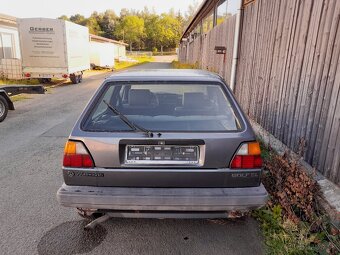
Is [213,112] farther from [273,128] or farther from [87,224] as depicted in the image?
[273,128]

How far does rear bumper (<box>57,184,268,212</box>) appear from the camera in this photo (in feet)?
8.08

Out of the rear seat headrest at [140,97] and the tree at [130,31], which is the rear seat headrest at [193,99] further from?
the tree at [130,31]

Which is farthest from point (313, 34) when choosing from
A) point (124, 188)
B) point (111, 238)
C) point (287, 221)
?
point (111, 238)

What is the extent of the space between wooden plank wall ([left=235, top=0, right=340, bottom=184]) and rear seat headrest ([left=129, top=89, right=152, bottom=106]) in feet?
6.51

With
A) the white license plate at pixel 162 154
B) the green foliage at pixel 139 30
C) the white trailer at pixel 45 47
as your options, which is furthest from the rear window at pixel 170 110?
the green foliage at pixel 139 30

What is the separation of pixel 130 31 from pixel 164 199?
99.5 metres

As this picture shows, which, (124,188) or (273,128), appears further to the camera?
(273,128)

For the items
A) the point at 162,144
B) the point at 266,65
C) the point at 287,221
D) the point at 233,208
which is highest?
the point at 266,65

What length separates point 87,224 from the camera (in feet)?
10.3

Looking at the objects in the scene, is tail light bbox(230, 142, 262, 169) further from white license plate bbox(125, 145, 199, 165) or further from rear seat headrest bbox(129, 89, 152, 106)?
rear seat headrest bbox(129, 89, 152, 106)

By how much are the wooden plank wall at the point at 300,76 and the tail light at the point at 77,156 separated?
2569 millimetres

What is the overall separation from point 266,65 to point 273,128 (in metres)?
1.31

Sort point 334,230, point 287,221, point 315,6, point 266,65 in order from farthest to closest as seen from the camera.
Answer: point 266,65
point 315,6
point 287,221
point 334,230

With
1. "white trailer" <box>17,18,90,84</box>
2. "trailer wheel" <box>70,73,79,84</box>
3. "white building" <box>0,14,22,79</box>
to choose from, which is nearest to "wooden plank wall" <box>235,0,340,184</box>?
"white trailer" <box>17,18,90,84</box>
